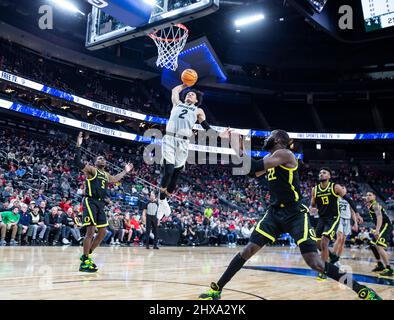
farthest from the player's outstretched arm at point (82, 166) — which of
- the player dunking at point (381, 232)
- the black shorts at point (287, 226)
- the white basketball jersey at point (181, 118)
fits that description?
the player dunking at point (381, 232)

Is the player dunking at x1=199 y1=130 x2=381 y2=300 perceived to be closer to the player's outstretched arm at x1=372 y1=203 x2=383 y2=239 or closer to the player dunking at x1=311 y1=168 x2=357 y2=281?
→ the player dunking at x1=311 y1=168 x2=357 y2=281

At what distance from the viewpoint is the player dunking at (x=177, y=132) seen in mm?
5590

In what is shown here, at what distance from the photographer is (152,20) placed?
8203 mm

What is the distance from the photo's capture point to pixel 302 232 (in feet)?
13.1

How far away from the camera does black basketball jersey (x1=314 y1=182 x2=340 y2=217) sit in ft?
22.8

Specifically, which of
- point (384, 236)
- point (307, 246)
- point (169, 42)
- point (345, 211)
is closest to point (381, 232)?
point (384, 236)

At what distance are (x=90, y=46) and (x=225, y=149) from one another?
74.2 feet

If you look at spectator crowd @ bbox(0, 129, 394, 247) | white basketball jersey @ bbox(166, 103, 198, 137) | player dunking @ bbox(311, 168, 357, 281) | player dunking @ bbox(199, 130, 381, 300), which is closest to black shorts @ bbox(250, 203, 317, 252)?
player dunking @ bbox(199, 130, 381, 300)

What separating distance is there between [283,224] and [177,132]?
226 cm

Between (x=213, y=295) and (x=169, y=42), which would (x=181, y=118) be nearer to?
(x=213, y=295)

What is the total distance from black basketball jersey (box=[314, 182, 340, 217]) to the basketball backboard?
13.3 ft

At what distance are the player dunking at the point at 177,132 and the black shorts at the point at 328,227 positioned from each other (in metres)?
2.99

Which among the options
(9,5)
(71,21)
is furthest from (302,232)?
(71,21)

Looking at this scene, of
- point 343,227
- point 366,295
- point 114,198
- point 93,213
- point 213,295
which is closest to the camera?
point 366,295
